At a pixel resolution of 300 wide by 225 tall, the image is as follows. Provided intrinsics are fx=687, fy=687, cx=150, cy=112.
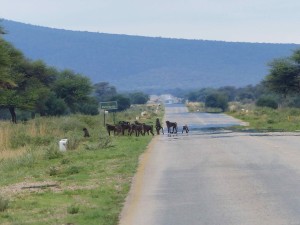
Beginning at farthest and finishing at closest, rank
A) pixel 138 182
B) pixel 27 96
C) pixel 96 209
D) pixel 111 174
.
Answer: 1. pixel 27 96
2. pixel 111 174
3. pixel 138 182
4. pixel 96 209

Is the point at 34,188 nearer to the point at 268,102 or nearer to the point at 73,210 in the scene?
the point at 73,210

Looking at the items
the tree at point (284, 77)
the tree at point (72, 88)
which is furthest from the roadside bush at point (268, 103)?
the tree at point (72, 88)

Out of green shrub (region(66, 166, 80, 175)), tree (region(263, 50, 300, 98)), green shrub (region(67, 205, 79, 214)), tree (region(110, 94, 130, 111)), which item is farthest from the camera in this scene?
tree (region(110, 94, 130, 111))

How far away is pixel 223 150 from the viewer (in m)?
25.8

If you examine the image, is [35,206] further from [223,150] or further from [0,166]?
[223,150]

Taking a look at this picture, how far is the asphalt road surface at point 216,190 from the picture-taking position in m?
10.9

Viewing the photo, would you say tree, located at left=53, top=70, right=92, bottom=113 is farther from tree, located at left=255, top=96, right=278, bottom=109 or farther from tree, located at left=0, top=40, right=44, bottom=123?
tree, located at left=255, top=96, right=278, bottom=109

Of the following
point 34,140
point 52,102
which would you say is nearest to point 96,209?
point 34,140

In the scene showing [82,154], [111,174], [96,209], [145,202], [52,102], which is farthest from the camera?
[52,102]

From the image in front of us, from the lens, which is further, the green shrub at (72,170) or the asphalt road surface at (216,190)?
the green shrub at (72,170)

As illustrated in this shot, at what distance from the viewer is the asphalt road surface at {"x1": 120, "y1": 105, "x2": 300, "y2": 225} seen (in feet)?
35.9

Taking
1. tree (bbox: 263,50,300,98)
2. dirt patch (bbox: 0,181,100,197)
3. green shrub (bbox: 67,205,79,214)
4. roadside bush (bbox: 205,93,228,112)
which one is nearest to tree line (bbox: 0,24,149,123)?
tree (bbox: 263,50,300,98)

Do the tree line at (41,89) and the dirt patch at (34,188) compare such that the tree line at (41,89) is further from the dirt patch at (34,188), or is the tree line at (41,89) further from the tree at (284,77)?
the dirt patch at (34,188)

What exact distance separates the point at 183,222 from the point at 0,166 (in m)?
12.0
